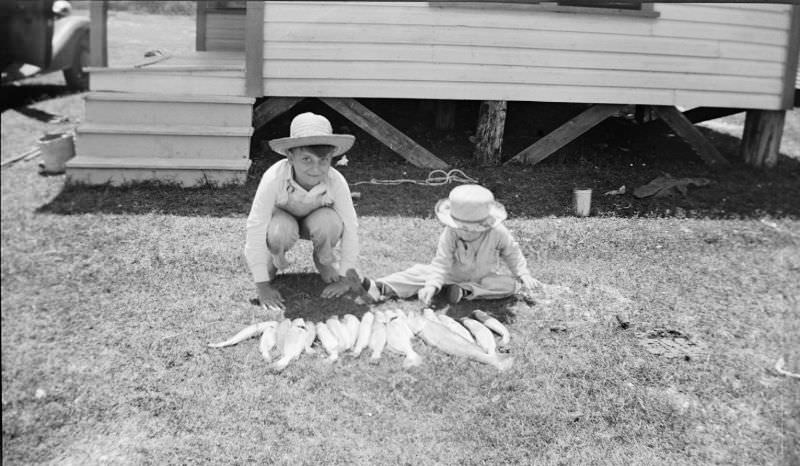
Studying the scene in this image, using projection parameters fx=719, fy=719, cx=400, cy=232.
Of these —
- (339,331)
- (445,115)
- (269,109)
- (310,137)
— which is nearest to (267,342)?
(339,331)

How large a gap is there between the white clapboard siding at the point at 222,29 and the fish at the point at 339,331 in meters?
6.90

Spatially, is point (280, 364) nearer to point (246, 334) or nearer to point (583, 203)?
point (246, 334)

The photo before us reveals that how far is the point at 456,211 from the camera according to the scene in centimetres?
417

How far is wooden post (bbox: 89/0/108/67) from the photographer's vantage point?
655cm

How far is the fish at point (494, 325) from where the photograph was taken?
4.01 meters

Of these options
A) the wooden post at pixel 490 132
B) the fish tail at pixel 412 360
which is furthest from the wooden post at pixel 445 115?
the fish tail at pixel 412 360

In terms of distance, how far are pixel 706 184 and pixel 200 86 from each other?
Result: 5.11m

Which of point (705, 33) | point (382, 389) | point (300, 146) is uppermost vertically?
point (705, 33)

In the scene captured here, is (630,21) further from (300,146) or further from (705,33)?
(300,146)

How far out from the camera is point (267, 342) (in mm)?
3734

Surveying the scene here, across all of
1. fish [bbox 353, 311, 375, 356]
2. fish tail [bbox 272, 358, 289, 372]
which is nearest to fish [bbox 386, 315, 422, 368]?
fish [bbox 353, 311, 375, 356]


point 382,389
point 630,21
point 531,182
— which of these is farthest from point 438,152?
point 382,389

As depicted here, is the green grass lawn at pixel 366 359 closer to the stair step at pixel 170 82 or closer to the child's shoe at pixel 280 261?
the child's shoe at pixel 280 261

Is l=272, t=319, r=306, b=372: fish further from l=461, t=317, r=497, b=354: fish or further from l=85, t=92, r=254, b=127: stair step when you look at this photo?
l=85, t=92, r=254, b=127: stair step
